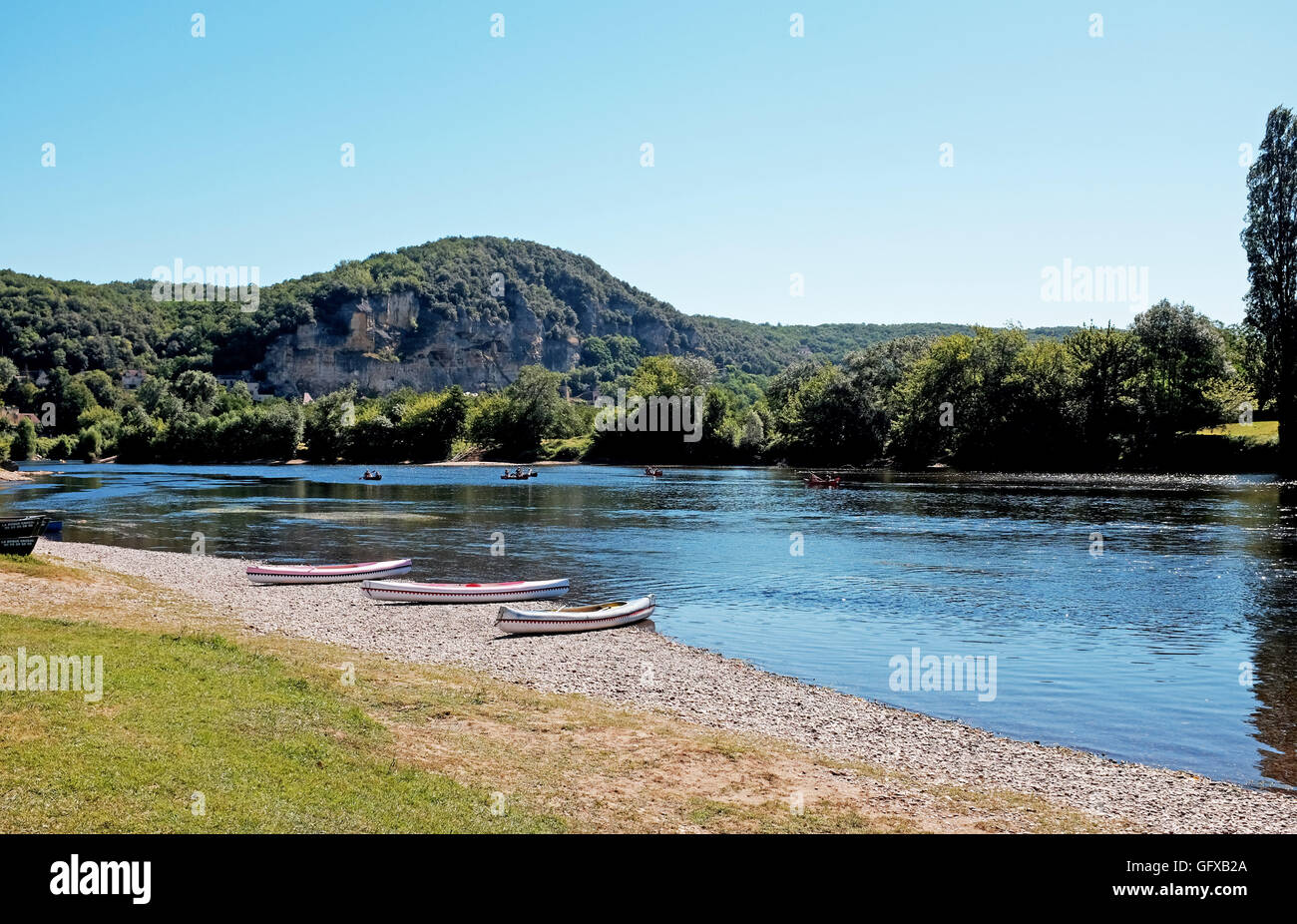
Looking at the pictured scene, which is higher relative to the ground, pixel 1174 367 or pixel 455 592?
pixel 1174 367

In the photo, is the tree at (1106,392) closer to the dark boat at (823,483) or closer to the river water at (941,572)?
the river water at (941,572)

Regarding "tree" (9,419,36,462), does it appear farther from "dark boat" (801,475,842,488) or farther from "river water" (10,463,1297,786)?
"dark boat" (801,475,842,488)

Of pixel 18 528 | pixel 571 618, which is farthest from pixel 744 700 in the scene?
pixel 18 528

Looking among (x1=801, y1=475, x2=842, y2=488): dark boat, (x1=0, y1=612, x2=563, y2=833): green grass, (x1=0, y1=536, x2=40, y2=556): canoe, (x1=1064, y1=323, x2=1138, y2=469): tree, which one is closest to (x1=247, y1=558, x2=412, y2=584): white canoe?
(x1=0, y1=536, x2=40, y2=556): canoe

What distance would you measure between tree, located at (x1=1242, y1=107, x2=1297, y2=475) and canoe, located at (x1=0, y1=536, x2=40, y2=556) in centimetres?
10657

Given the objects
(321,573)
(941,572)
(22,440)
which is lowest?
(941,572)

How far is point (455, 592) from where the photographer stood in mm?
35125

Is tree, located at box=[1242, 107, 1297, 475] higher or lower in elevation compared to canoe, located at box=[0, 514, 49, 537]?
higher

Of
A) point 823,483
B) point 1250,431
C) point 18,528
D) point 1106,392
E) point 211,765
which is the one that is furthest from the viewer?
point 1106,392

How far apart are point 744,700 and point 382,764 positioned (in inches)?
375

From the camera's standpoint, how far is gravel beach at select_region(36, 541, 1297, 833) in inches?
603

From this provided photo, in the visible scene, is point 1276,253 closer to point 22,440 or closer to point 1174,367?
point 1174,367
